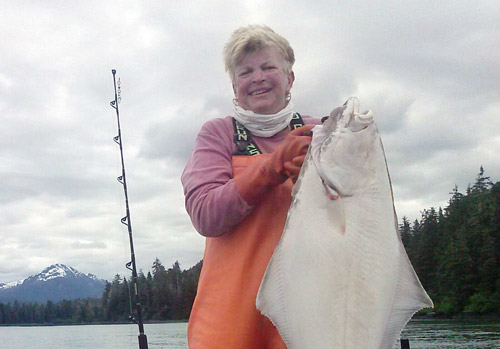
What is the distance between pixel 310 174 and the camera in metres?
2.01

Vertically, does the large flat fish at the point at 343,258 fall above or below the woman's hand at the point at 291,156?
below

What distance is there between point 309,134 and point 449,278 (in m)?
61.5

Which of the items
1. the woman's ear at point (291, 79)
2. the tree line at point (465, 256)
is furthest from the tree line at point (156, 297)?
the woman's ear at point (291, 79)

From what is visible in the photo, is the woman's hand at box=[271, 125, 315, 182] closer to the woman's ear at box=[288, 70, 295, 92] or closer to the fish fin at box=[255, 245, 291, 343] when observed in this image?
the fish fin at box=[255, 245, 291, 343]

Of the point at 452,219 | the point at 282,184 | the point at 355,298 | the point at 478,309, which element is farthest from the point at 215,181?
the point at 452,219

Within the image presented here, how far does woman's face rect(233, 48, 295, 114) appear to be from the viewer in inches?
104

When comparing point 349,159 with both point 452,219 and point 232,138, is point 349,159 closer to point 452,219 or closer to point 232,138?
point 232,138

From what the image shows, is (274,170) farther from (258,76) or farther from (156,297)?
(156,297)

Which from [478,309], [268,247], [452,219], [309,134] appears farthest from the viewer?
[452,219]

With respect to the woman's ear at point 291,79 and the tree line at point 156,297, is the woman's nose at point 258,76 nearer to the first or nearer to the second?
the woman's ear at point 291,79

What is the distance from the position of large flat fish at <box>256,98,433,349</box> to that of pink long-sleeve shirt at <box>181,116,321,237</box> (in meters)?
0.39

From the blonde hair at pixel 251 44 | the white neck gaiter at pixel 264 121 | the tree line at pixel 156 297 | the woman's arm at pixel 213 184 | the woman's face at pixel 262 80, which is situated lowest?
the tree line at pixel 156 297

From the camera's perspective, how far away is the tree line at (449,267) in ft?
Answer: 184

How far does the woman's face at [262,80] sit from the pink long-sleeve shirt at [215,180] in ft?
0.52
